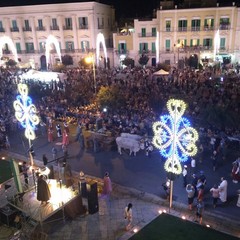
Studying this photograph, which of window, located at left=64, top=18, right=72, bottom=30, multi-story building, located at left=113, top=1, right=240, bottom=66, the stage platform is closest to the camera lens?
the stage platform

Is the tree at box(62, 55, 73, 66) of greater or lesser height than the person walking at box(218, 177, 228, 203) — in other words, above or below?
above

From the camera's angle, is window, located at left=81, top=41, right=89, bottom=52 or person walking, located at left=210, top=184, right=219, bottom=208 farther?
window, located at left=81, top=41, right=89, bottom=52

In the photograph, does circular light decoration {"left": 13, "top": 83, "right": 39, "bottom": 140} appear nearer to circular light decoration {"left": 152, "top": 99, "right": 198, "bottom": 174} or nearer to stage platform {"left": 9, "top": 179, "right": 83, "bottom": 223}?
stage platform {"left": 9, "top": 179, "right": 83, "bottom": 223}

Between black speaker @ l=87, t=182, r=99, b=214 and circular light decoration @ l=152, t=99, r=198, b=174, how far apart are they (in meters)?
2.82

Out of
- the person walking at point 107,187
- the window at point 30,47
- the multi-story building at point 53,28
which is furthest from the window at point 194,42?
the person walking at point 107,187

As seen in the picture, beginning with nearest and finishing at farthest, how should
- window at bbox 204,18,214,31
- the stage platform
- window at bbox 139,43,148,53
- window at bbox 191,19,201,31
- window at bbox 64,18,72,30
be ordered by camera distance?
the stage platform, window at bbox 204,18,214,31, window at bbox 191,19,201,31, window at bbox 139,43,148,53, window at bbox 64,18,72,30

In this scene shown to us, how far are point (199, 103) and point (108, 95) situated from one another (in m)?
6.10

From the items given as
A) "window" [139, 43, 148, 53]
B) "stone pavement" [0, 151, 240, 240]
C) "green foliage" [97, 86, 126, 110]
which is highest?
"window" [139, 43, 148, 53]

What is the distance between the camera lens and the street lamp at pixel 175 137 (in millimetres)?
11719

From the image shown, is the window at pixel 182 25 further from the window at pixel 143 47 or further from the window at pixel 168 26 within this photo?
the window at pixel 143 47

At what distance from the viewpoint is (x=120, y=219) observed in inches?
480

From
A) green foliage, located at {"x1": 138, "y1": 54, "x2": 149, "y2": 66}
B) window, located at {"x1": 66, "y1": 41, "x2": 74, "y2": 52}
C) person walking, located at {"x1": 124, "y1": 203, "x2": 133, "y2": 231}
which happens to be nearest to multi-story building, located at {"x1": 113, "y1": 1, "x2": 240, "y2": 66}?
green foliage, located at {"x1": 138, "y1": 54, "x2": 149, "y2": 66}

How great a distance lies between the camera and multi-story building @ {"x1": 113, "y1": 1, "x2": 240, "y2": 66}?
4241 cm

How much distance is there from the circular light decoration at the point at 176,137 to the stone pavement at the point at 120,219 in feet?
5.63
